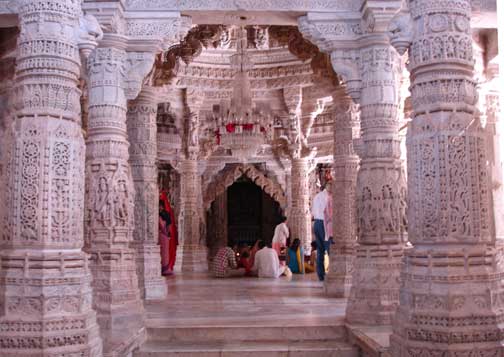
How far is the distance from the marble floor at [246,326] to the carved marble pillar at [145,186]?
437 mm

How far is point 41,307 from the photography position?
4590mm

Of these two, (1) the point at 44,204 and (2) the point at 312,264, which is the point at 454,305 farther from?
(2) the point at 312,264

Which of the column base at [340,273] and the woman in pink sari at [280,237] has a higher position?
the woman in pink sari at [280,237]

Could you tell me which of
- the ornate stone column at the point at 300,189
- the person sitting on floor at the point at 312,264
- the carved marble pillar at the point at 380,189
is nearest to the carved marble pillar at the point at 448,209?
the carved marble pillar at the point at 380,189

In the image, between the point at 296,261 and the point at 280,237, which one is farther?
the point at 280,237

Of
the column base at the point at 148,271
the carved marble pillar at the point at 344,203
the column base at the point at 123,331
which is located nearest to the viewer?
the column base at the point at 123,331

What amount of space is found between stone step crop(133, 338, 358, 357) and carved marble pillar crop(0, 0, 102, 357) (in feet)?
5.55

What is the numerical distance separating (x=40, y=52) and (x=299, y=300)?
234 inches

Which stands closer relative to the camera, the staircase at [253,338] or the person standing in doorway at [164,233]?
the staircase at [253,338]

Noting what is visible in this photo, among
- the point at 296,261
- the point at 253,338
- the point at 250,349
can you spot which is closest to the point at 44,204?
the point at 250,349

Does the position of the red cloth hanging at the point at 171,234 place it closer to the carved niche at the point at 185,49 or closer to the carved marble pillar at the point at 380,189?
the carved niche at the point at 185,49

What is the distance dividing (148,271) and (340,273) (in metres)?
2.96

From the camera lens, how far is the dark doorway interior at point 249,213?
22.1m

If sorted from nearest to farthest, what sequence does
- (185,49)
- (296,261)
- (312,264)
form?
(185,49)
(296,261)
(312,264)
